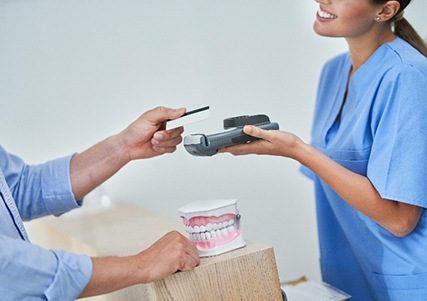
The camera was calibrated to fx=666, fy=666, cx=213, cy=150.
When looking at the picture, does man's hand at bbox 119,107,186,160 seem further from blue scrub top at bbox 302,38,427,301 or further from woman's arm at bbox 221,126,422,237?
blue scrub top at bbox 302,38,427,301

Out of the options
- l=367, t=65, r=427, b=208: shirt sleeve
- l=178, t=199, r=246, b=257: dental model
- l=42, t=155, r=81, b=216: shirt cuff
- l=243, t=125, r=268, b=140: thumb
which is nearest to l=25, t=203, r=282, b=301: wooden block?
l=178, t=199, r=246, b=257: dental model

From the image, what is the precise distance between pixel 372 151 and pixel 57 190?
92cm

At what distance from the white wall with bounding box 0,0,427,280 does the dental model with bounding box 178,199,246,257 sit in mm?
1305

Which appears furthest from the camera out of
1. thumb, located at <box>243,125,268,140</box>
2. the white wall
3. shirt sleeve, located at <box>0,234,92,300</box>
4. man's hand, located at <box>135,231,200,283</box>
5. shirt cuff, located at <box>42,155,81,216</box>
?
the white wall

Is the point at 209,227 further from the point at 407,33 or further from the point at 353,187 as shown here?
the point at 407,33

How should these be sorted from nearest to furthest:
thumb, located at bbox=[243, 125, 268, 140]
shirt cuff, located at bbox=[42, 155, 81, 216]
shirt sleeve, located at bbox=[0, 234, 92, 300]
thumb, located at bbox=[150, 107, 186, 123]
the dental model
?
1. shirt sleeve, located at bbox=[0, 234, 92, 300]
2. the dental model
3. thumb, located at bbox=[243, 125, 268, 140]
4. thumb, located at bbox=[150, 107, 186, 123]
5. shirt cuff, located at bbox=[42, 155, 81, 216]

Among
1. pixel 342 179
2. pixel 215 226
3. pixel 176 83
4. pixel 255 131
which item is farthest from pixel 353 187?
pixel 176 83

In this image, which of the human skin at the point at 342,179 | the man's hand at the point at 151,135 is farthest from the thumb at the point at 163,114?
the human skin at the point at 342,179

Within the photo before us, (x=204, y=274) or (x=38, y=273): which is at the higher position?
(x=38, y=273)

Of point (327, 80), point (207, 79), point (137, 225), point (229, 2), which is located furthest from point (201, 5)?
point (137, 225)

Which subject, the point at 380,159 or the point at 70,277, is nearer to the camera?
the point at 70,277

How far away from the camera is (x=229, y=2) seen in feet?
9.39

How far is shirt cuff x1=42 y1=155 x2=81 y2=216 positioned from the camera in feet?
6.49

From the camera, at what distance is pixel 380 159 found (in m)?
1.74
